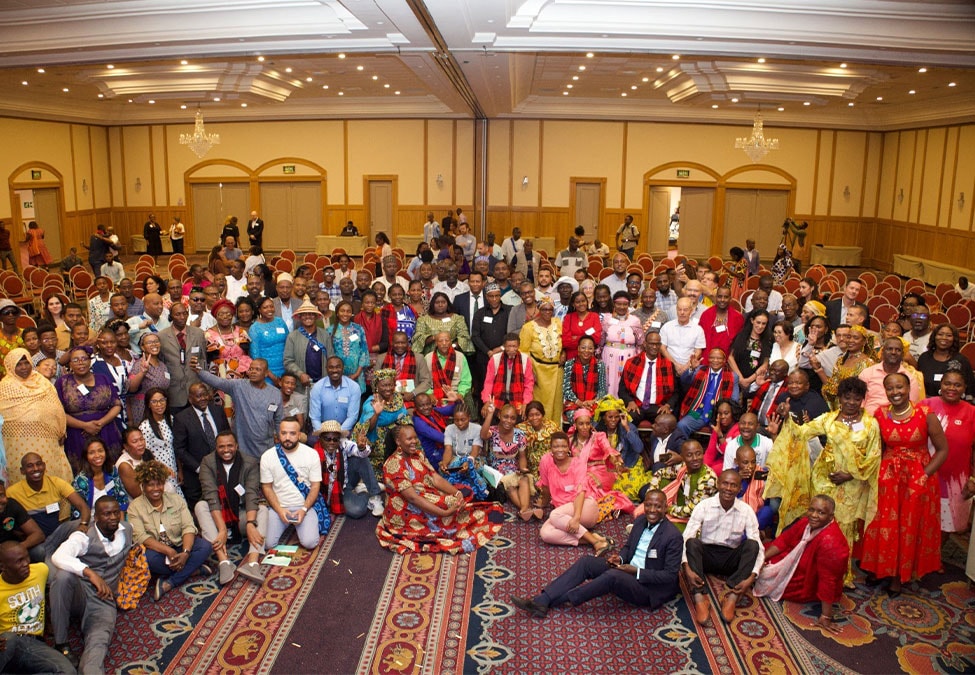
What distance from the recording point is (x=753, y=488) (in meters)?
6.15

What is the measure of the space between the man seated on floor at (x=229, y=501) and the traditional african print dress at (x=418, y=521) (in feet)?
3.15

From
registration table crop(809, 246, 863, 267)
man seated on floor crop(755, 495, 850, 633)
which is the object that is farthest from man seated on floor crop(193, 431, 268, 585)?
registration table crop(809, 246, 863, 267)

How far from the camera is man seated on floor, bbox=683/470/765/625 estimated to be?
527cm

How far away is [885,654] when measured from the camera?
4.79 metres

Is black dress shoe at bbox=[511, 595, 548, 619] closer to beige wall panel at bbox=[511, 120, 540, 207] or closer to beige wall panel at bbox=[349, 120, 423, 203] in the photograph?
beige wall panel at bbox=[511, 120, 540, 207]

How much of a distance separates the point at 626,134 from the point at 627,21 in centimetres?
1237

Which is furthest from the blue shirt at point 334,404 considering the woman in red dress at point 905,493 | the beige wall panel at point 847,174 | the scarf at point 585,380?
the beige wall panel at point 847,174

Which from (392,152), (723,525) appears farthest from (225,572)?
(392,152)

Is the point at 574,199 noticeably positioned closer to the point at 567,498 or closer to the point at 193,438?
the point at 567,498

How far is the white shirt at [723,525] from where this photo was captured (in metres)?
5.40

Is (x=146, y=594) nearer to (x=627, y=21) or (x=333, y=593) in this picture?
(x=333, y=593)

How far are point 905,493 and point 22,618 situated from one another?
572 centimetres

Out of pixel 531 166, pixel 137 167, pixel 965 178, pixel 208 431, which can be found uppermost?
pixel 531 166

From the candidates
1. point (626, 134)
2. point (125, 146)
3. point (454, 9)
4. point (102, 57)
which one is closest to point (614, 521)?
point (454, 9)
